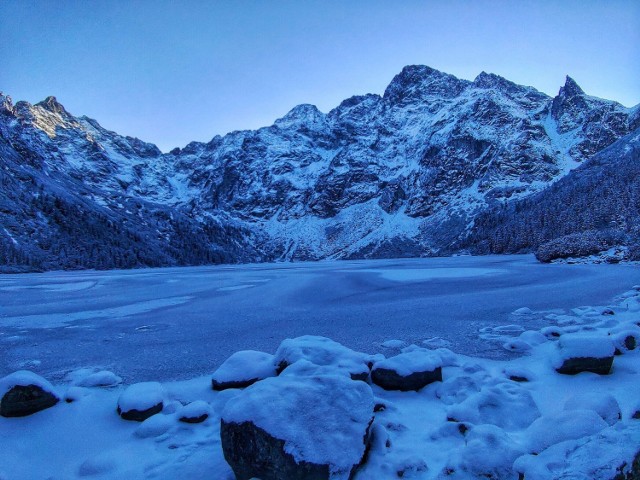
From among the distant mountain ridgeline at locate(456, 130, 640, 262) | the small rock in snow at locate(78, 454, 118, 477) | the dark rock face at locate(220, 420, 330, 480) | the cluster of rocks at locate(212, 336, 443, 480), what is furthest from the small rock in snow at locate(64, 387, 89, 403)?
the distant mountain ridgeline at locate(456, 130, 640, 262)

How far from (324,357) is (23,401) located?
14.6 feet

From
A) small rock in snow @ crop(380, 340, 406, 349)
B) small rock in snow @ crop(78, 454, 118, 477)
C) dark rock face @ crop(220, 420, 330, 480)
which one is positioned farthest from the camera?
small rock in snow @ crop(380, 340, 406, 349)

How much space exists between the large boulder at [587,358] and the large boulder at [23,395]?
8.24 metres

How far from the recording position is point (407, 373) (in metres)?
5.88

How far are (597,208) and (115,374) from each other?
104m

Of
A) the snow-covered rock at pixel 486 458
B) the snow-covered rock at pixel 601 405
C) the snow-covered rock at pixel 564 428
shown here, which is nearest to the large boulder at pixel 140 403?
the snow-covered rock at pixel 486 458

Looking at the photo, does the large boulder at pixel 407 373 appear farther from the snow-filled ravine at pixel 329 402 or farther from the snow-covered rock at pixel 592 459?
the snow-covered rock at pixel 592 459

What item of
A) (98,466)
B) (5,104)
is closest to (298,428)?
(98,466)

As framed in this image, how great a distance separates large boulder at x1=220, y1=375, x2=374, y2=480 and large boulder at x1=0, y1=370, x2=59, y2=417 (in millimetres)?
3402

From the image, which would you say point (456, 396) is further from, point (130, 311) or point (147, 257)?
point (147, 257)

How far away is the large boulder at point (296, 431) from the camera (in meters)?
3.34

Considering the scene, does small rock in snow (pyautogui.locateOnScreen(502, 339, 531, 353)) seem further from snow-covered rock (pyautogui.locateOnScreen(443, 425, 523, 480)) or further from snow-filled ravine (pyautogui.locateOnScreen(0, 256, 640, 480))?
snow-covered rock (pyautogui.locateOnScreen(443, 425, 523, 480))

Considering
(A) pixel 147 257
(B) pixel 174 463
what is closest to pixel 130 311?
(B) pixel 174 463

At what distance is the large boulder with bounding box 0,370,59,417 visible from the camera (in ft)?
16.5
